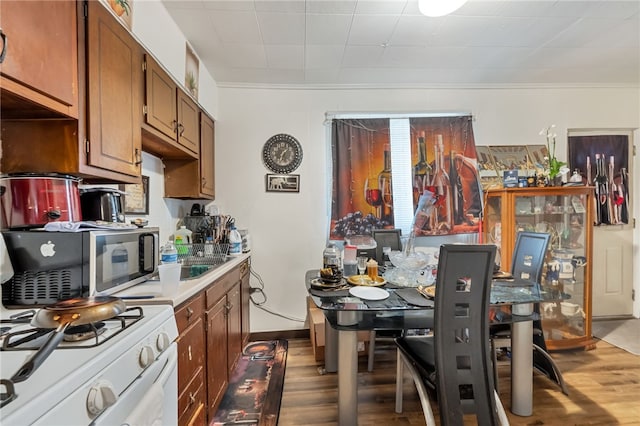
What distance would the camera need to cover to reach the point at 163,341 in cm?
101

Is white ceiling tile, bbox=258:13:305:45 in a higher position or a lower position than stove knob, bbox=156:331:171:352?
higher

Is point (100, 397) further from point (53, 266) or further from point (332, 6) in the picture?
point (332, 6)

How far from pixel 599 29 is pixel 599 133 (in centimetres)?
157

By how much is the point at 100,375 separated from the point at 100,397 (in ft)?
0.16

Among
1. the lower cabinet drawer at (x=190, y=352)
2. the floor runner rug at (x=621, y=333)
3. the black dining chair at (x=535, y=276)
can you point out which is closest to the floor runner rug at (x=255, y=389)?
the lower cabinet drawer at (x=190, y=352)

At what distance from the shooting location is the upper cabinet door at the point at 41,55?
922 millimetres

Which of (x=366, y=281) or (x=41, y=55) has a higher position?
(x=41, y=55)

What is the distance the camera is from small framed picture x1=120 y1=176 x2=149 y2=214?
2.02 meters

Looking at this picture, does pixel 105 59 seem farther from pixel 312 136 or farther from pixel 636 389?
pixel 636 389

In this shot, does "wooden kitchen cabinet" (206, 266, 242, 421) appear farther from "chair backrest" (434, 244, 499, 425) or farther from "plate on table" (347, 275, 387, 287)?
"chair backrest" (434, 244, 499, 425)

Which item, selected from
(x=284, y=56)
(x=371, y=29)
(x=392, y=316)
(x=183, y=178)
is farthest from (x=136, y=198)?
(x=371, y=29)

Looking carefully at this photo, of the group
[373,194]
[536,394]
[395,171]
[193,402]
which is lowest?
[536,394]

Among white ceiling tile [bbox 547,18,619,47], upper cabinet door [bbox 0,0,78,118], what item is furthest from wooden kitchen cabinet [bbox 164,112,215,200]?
white ceiling tile [bbox 547,18,619,47]

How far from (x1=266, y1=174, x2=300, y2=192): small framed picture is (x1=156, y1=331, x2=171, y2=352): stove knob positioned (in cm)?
216
